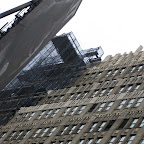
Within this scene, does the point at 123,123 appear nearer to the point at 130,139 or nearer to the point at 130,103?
the point at 130,139

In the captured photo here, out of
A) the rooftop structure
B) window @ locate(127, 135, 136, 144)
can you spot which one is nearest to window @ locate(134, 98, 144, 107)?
window @ locate(127, 135, 136, 144)

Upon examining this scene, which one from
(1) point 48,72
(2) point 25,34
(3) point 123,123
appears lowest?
(2) point 25,34

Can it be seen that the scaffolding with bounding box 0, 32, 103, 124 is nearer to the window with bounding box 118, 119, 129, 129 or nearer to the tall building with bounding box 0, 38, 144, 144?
the tall building with bounding box 0, 38, 144, 144

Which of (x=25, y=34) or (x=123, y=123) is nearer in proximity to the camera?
(x=25, y=34)

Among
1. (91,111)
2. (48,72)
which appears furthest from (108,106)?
(48,72)

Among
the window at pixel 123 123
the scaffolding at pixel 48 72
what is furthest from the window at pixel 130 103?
the scaffolding at pixel 48 72

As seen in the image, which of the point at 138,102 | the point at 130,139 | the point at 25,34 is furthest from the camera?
the point at 138,102

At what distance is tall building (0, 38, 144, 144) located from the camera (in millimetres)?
50594

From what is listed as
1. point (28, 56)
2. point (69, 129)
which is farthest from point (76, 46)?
point (28, 56)

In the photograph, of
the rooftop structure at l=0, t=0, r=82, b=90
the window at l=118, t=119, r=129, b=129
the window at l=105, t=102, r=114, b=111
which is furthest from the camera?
the window at l=105, t=102, r=114, b=111

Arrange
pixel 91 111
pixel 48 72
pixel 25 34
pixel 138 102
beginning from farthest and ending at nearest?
pixel 48 72
pixel 91 111
pixel 138 102
pixel 25 34

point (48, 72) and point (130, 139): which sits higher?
point (48, 72)

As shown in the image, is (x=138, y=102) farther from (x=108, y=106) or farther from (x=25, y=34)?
(x=25, y=34)

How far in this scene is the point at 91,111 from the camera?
2282 inches
